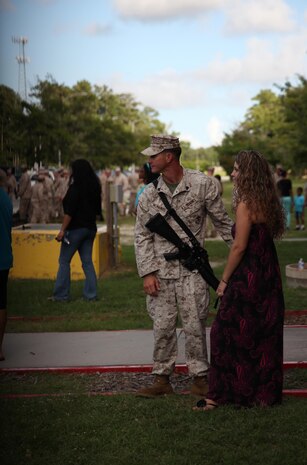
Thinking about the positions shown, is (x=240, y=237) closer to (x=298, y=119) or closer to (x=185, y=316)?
(x=185, y=316)

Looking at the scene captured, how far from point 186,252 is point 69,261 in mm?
5505

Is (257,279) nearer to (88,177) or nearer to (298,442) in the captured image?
(298,442)

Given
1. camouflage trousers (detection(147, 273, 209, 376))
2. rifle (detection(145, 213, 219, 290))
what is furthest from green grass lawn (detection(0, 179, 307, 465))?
rifle (detection(145, 213, 219, 290))

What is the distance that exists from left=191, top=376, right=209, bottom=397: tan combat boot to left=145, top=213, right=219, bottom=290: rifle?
679 millimetres

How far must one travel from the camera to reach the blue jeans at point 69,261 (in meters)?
11.6

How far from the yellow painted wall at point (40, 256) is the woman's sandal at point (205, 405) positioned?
8.20 metres

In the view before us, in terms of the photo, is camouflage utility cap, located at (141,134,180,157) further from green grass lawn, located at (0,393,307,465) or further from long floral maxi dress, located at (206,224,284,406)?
green grass lawn, located at (0,393,307,465)

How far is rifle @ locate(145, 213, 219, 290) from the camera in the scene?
6316 millimetres

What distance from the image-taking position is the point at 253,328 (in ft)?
19.6

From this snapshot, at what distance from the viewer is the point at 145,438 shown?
5461 mm

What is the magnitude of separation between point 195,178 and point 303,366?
1982 millimetres

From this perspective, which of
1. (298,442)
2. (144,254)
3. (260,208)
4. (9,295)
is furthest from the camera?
(9,295)

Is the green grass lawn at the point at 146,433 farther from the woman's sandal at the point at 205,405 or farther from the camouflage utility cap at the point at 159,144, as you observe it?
the camouflage utility cap at the point at 159,144

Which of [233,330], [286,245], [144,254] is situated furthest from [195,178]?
[286,245]
